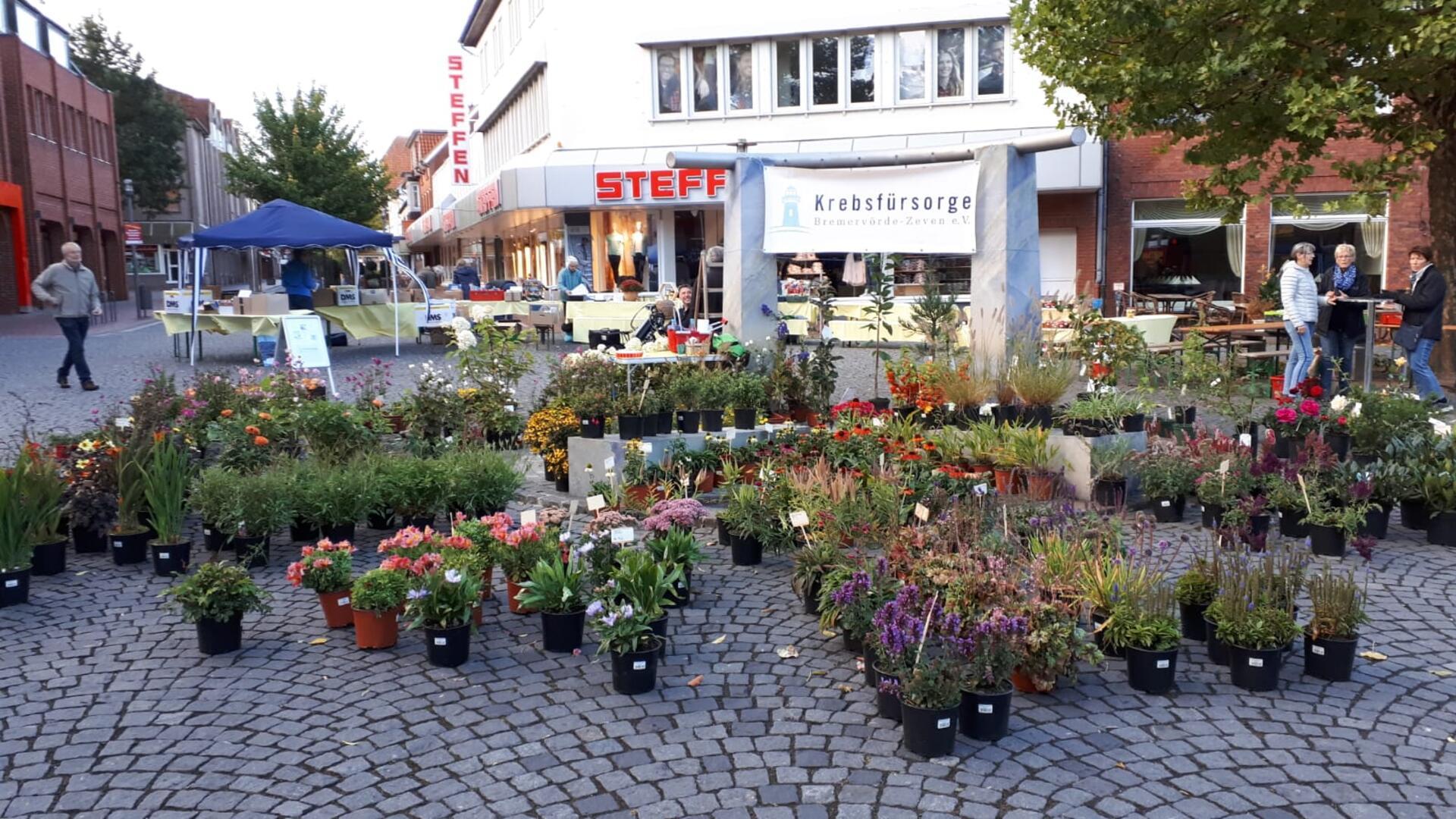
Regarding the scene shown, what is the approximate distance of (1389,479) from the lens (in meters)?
7.14

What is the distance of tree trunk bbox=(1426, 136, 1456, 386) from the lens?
13.0 m

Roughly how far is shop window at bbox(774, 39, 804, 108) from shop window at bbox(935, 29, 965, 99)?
3.06 metres

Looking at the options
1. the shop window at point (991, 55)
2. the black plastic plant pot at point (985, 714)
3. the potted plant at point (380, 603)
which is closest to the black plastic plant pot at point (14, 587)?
the potted plant at point (380, 603)

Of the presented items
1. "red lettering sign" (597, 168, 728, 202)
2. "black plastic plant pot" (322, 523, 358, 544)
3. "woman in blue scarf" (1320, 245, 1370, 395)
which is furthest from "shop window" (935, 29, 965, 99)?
"black plastic plant pot" (322, 523, 358, 544)

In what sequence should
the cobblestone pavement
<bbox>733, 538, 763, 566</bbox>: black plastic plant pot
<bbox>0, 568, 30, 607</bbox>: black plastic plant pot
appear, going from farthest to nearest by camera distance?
<bbox>733, 538, 763, 566</bbox>: black plastic plant pot → <bbox>0, 568, 30, 607</bbox>: black plastic plant pot → the cobblestone pavement

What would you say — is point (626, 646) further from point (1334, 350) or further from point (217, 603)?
point (1334, 350)

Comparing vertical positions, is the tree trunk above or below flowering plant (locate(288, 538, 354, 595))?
above

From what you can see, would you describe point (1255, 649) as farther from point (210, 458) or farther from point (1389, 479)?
point (210, 458)

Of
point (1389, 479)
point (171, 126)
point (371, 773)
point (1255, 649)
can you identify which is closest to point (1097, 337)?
point (1389, 479)

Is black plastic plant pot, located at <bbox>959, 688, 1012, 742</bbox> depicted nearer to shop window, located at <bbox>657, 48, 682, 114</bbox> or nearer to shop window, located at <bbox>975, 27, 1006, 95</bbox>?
shop window, located at <bbox>975, 27, 1006, 95</bbox>

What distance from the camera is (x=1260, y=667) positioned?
4750 millimetres

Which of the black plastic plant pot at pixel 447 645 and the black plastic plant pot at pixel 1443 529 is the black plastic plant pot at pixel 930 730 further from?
A: the black plastic plant pot at pixel 1443 529

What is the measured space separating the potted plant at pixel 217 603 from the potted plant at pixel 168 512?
4.27ft

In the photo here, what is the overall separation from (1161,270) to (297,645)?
78.9 ft
